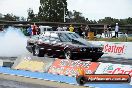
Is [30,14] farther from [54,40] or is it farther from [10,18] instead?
[54,40]

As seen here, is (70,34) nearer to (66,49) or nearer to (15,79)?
(66,49)

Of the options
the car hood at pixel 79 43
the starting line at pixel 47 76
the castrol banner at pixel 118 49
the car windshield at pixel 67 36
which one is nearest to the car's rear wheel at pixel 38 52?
the car windshield at pixel 67 36

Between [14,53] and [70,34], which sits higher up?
[70,34]

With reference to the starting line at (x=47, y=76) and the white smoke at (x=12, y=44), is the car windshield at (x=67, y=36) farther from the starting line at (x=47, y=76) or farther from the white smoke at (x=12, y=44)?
the white smoke at (x=12, y=44)

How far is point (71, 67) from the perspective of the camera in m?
14.2

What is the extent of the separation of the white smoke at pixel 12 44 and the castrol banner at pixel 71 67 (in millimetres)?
11102

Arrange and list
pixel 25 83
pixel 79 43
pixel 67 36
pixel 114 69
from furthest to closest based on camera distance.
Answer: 1. pixel 67 36
2. pixel 79 43
3. pixel 25 83
4. pixel 114 69

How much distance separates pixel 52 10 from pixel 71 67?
271 ft

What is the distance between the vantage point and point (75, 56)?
19.2 meters

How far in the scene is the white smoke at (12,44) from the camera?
26.4m

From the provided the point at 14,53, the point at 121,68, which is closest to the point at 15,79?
the point at 121,68

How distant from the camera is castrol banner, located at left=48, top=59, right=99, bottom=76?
13418mm

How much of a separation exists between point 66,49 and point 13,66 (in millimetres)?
3827

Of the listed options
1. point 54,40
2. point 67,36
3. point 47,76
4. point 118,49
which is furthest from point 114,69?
point 118,49
